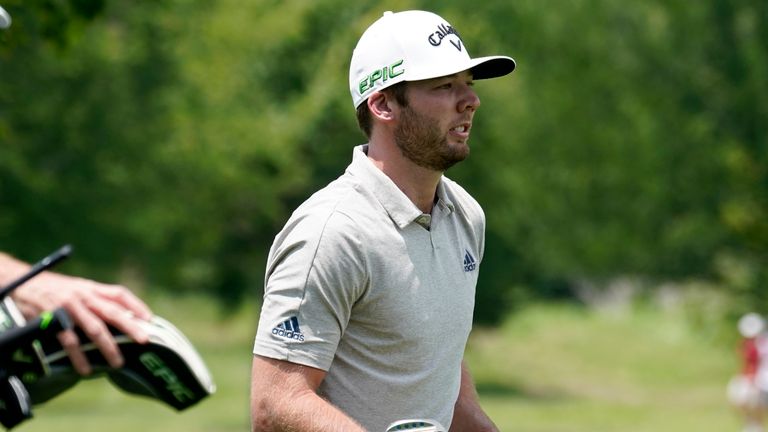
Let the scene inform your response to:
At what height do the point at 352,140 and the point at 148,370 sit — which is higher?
the point at 352,140

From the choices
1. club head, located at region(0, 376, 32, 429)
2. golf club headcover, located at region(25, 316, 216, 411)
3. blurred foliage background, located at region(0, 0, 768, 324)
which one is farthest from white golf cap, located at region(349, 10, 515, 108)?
blurred foliage background, located at region(0, 0, 768, 324)

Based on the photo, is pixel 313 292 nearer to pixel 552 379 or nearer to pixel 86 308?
pixel 86 308

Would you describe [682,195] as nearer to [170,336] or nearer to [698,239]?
[698,239]

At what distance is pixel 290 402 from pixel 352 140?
27905mm

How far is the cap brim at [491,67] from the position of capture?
4.21 m

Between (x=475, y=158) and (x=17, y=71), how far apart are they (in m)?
13.5

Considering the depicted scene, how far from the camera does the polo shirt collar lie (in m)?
4.05

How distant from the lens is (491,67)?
4.31m

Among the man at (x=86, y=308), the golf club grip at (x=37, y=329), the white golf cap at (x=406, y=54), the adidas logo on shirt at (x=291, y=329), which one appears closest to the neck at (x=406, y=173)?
the white golf cap at (x=406, y=54)

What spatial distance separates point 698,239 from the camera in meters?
39.3

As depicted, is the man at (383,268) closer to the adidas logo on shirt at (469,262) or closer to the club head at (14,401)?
the adidas logo on shirt at (469,262)

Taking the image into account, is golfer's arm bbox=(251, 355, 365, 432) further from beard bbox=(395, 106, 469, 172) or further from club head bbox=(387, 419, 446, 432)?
beard bbox=(395, 106, 469, 172)

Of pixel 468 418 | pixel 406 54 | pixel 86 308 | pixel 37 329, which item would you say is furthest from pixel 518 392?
pixel 37 329

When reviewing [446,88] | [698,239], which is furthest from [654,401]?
[446,88]
